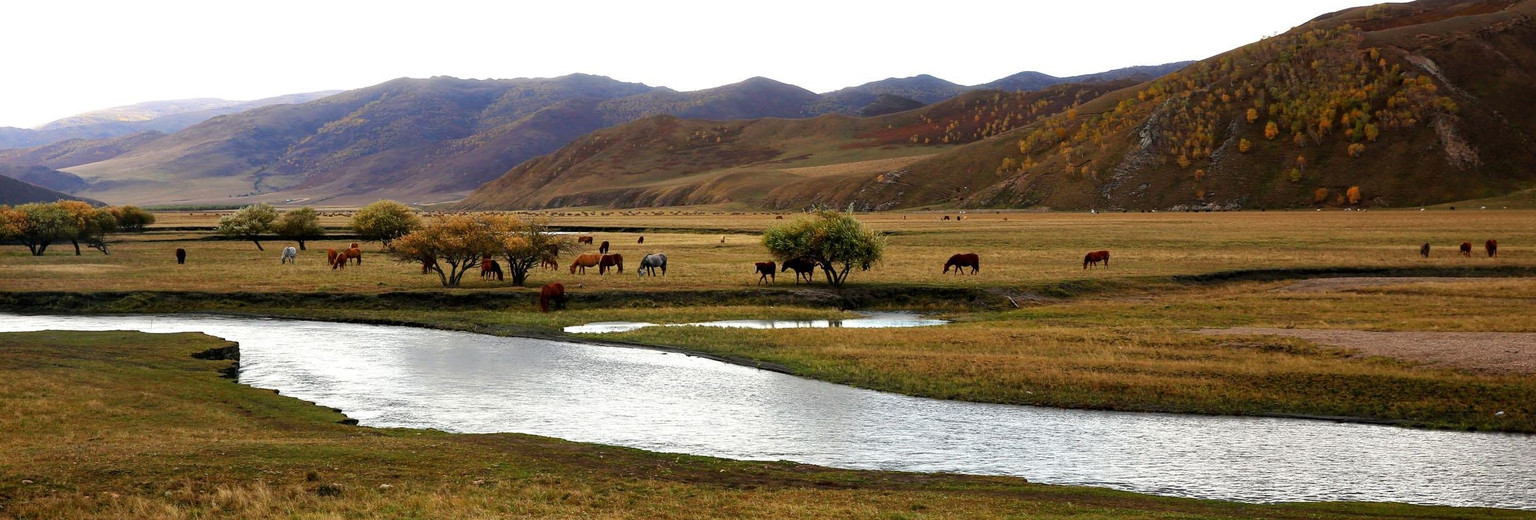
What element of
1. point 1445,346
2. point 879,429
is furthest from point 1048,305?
point 879,429

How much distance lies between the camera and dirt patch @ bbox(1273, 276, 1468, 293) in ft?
181

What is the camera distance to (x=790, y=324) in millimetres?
49625

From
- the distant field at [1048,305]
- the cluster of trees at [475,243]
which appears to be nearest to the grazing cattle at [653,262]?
the distant field at [1048,305]

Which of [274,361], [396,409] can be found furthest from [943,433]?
[274,361]

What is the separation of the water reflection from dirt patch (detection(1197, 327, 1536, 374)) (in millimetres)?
14012

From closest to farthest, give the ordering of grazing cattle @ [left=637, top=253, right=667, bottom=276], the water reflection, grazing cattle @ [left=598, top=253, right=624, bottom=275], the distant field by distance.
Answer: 1. the distant field
2. the water reflection
3. grazing cattle @ [left=637, top=253, right=667, bottom=276]
4. grazing cattle @ [left=598, top=253, right=624, bottom=275]

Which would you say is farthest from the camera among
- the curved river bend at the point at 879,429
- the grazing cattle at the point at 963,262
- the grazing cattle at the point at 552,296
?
the grazing cattle at the point at 963,262

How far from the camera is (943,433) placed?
27047 mm

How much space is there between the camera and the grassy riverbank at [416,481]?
1702 centimetres

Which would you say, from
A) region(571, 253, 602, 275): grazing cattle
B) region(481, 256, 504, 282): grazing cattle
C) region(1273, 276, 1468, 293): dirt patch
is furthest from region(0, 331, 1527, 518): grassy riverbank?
region(571, 253, 602, 275): grazing cattle

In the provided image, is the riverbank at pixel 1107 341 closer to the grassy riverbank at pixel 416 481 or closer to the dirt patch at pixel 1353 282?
the dirt patch at pixel 1353 282

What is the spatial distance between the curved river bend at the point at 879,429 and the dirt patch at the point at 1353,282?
30726mm

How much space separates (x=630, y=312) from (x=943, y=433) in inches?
1092

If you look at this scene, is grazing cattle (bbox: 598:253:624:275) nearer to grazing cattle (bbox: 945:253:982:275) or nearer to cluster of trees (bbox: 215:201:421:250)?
grazing cattle (bbox: 945:253:982:275)
